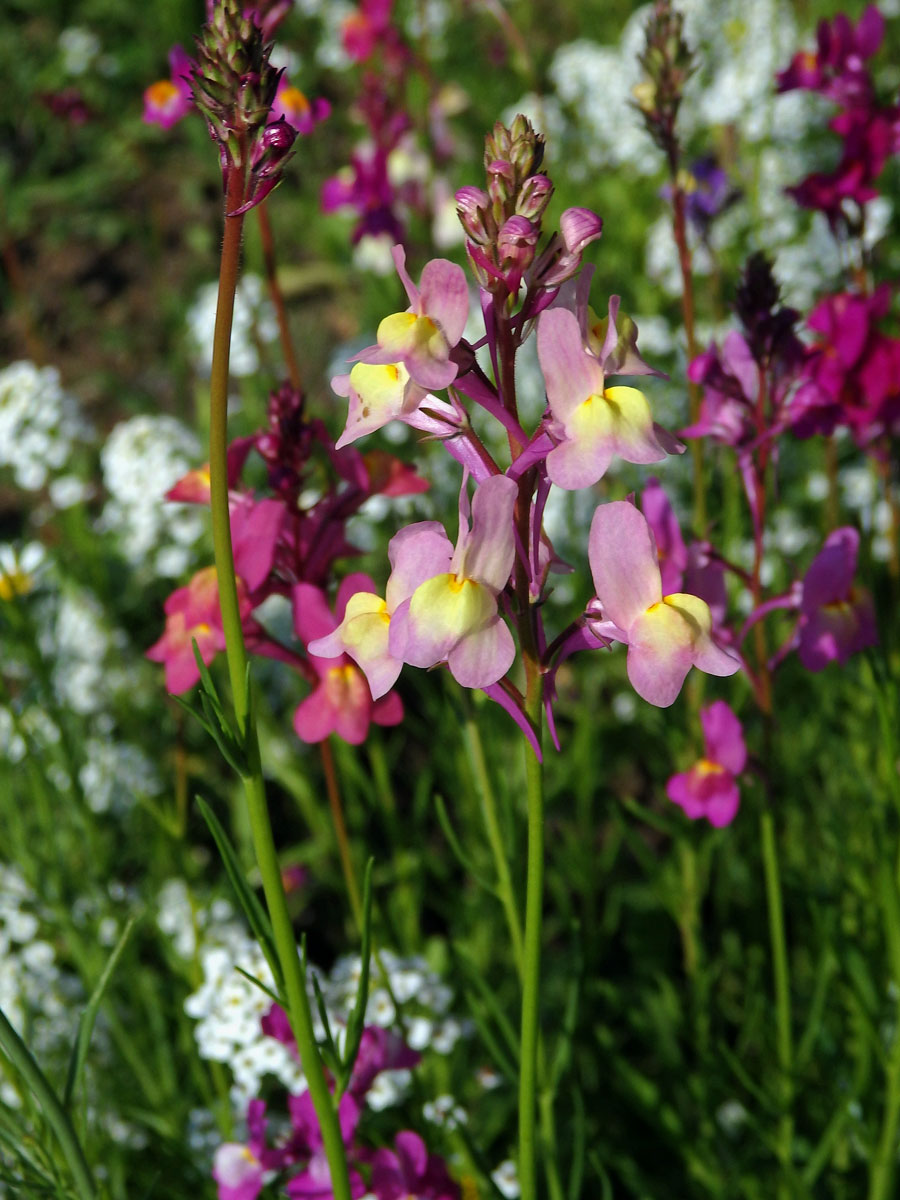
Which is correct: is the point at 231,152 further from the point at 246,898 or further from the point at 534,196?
the point at 246,898

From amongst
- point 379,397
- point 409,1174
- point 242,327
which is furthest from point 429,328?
point 242,327

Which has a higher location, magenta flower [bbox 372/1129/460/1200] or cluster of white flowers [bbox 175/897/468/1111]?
A: cluster of white flowers [bbox 175/897/468/1111]

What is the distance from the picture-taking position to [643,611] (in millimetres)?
1060

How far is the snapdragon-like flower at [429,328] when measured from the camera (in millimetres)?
1009

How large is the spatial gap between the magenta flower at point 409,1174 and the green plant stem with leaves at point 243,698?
37 centimetres

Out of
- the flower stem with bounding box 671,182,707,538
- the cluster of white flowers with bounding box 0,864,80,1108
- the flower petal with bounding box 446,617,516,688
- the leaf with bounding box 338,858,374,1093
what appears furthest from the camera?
the cluster of white flowers with bounding box 0,864,80,1108

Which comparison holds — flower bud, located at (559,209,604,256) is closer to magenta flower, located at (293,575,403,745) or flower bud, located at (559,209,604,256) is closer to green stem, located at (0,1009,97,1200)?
magenta flower, located at (293,575,403,745)

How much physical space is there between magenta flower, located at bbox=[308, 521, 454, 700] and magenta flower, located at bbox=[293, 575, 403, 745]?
260 mm

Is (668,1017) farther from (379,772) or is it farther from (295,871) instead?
(295,871)

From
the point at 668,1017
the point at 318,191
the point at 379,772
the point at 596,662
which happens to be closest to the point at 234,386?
the point at 318,191

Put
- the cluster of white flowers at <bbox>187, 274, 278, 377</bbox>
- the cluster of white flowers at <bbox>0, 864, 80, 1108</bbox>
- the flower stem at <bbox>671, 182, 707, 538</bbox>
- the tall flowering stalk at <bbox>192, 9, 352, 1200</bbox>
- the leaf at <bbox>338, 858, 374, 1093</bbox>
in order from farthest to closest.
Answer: the cluster of white flowers at <bbox>187, 274, 278, 377</bbox> → the cluster of white flowers at <bbox>0, 864, 80, 1108</bbox> → the flower stem at <bbox>671, 182, 707, 538</bbox> → the leaf at <bbox>338, 858, 374, 1093</bbox> → the tall flowering stalk at <bbox>192, 9, 352, 1200</bbox>

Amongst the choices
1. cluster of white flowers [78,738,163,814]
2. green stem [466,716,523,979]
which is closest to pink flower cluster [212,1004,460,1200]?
green stem [466,716,523,979]

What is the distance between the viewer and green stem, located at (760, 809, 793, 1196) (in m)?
1.64

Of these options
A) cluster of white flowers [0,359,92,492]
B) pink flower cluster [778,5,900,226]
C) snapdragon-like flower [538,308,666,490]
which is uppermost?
pink flower cluster [778,5,900,226]
